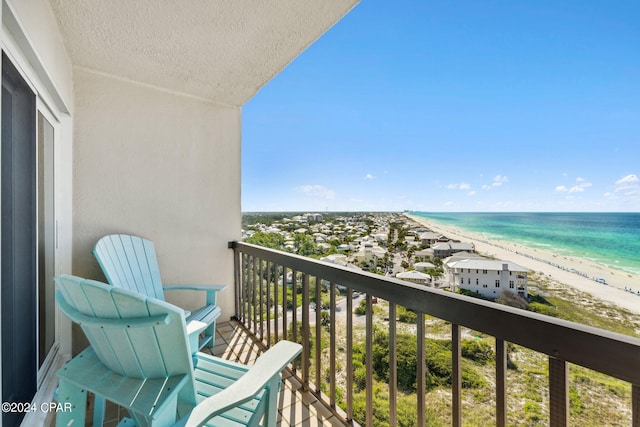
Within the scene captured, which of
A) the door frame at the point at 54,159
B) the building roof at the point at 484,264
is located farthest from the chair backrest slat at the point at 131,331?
the building roof at the point at 484,264

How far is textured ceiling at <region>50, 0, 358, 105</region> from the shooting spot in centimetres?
175

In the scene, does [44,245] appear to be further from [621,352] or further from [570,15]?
[570,15]

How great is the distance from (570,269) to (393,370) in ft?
3.43

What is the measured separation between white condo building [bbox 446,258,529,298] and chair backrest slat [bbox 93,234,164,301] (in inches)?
91.6

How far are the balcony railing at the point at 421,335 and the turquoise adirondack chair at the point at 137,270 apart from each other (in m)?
0.51

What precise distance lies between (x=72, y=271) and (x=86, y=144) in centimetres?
112

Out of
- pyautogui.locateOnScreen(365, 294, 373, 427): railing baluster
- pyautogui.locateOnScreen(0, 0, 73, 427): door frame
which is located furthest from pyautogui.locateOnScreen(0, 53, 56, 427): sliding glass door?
pyautogui.locateOnScreen(365, 294, 373, 427): railing baluster

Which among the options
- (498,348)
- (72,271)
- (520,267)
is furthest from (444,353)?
(72,271)

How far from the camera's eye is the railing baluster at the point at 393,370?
1.40 metres

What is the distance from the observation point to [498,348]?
1004 millimetres

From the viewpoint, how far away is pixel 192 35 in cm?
203

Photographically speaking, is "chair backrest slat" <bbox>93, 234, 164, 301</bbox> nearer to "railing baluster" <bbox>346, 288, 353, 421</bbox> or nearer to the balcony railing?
the balcony railing

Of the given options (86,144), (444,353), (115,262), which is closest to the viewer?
(444,353)

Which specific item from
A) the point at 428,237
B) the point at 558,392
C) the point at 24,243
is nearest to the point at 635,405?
the point at 558,392
